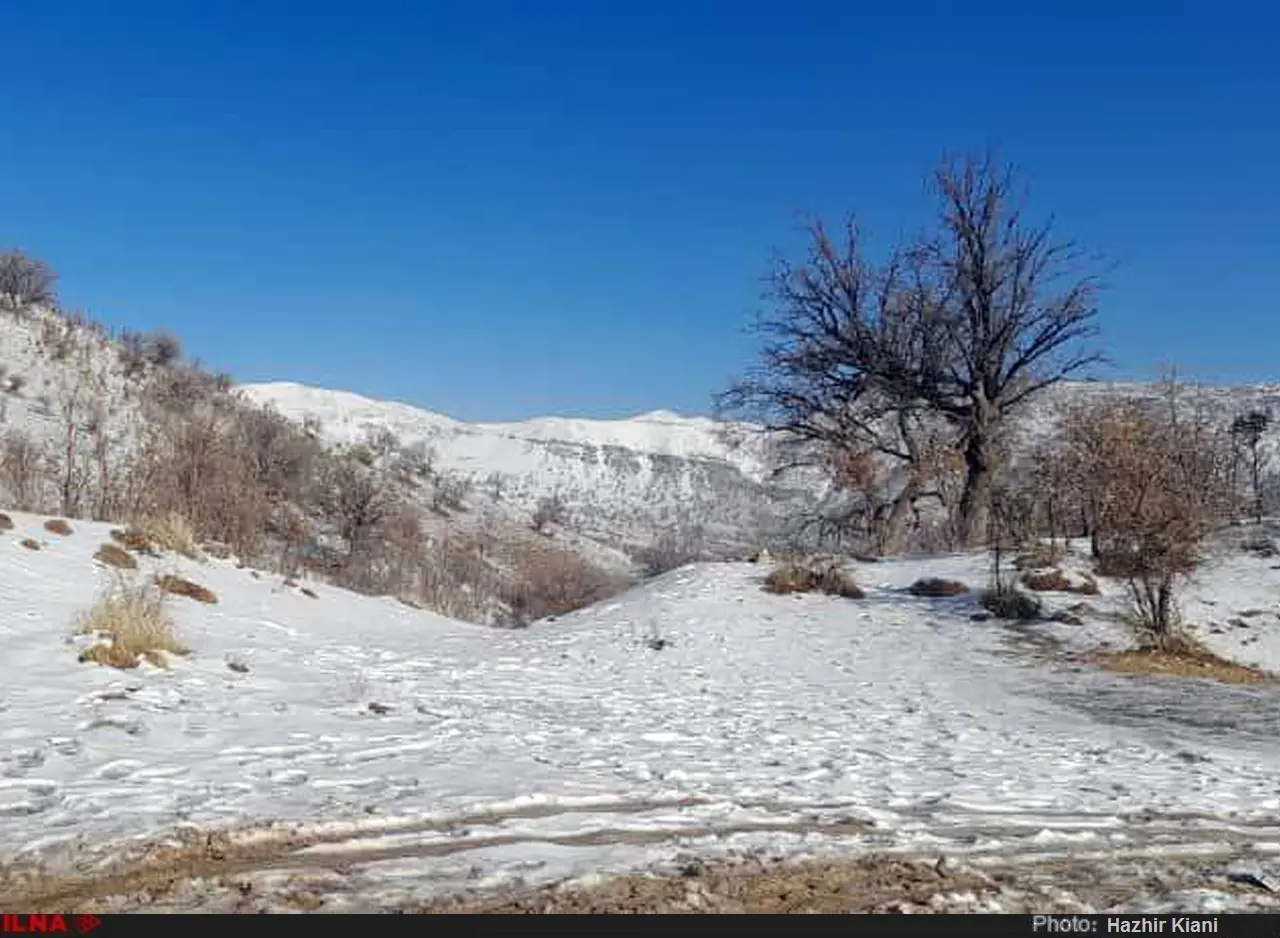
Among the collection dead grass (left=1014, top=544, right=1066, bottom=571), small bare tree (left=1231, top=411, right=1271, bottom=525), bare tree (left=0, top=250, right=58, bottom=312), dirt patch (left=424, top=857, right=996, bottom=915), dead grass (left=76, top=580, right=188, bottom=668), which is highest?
bare tree (left=0, top=250, right=58, bottom=312)

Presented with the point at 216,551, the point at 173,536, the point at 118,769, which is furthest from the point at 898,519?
the point at 118,769

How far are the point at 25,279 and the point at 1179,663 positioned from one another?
138ft

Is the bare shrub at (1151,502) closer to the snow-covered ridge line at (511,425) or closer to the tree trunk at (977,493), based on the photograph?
the tree trunk at (977,493)

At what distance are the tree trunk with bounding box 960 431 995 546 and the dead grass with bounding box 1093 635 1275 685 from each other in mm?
9738

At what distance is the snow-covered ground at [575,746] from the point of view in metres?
4.34

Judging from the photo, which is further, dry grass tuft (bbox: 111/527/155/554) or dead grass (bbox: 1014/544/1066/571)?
dead grass (bbox: 1014/544/1066/571)

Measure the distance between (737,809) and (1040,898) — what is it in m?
1.66

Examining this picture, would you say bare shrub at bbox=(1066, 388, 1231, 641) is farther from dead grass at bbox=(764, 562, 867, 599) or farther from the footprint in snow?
the footprint in snow

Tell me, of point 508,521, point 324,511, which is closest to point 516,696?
point 324,511

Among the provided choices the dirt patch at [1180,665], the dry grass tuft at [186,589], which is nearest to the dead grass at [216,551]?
the dry grass tuft at [186,589]

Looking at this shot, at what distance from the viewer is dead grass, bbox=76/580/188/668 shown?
761cm

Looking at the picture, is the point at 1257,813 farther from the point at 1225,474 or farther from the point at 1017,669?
the point at 1225,474

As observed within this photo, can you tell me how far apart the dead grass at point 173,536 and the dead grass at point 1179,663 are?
1191 cm

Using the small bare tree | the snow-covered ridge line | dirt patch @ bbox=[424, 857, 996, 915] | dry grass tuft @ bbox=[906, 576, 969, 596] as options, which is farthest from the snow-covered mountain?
dirt patch @ bbox=[424, 857, 996, 915]
